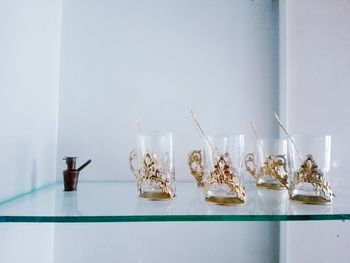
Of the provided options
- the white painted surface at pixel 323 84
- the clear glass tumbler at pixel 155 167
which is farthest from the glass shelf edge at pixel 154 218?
the white painted surface at pixel 323 84

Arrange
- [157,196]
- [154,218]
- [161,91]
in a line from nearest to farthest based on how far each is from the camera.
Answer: [154,218]
[157,196]
[161,91]

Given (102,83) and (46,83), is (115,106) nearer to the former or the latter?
(102,83)

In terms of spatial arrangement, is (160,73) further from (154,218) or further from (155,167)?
(154,218)

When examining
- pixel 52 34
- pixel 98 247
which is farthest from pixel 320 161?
pixel 52 34

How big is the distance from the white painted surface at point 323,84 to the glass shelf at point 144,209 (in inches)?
8.0

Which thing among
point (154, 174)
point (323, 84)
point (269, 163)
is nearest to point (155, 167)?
point (154, 174)

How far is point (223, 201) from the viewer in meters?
0.49

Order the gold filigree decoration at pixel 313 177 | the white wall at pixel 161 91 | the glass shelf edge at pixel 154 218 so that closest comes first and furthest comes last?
the glass shelf edge at pixel 154 218
the gold filigree decoration at pixel 313 177
the white wall at pixel 161 91

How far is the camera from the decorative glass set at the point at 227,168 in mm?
503

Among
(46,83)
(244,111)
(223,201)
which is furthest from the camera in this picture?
(244,111)

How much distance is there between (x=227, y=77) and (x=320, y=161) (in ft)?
1.10

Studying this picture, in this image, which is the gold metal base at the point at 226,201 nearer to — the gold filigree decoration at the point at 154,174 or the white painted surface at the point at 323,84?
the gold filigree decoration at the point at 154,174

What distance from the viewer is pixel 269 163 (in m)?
0.63

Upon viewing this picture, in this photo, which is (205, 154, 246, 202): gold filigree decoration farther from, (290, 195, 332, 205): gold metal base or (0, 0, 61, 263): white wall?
(0, 0, 61, 263): white wall
